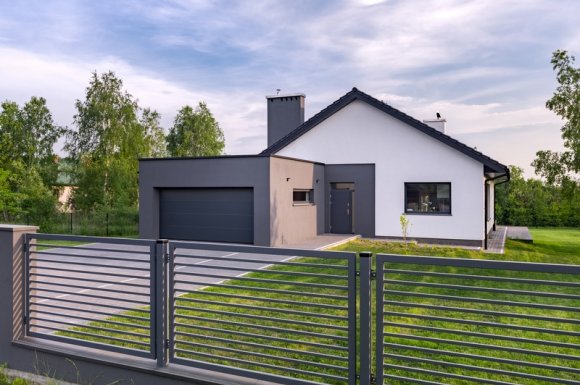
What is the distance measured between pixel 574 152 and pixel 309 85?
1458 centimetres

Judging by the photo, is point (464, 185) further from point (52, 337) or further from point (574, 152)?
point (52, 337)

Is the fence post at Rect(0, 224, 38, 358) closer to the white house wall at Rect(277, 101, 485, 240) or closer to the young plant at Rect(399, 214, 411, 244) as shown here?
the young plant at Rect(399, 214, 411, 244)

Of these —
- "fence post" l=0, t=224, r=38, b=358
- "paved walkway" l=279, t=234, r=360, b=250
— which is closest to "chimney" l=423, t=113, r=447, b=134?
"paved walkway" l=279, t=234, r=360, b=250

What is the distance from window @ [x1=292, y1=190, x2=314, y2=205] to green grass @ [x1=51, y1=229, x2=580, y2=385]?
289cm

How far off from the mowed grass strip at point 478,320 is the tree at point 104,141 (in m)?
18.3

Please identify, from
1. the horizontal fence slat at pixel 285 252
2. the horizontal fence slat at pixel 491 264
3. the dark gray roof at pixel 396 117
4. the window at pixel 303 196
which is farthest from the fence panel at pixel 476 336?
the window at pixel 303 196

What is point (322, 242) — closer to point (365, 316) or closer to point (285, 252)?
point (285, 252)

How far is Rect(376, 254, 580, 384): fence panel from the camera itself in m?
2.84

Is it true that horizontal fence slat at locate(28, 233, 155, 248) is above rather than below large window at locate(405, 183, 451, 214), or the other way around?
below

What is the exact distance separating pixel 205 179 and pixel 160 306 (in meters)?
12.9

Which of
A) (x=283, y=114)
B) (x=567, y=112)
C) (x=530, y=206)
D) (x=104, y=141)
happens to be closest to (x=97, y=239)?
(x=567, y=112)

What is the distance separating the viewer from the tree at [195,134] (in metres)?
42.0

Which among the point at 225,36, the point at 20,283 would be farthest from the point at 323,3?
the point at 20,283

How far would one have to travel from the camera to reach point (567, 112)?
15867 millimetres
